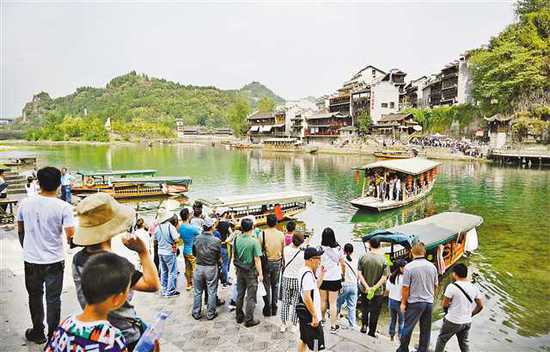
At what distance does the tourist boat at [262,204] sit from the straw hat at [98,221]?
13.1 metres

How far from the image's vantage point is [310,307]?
4598 millimetres

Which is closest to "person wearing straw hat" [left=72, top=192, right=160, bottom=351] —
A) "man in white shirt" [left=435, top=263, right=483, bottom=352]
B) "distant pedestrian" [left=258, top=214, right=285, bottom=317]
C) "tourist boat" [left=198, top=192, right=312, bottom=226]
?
"distant pedestrian" [left=258, top=214, right=285, bottom=317]

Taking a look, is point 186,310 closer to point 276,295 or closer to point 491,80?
point 276,295

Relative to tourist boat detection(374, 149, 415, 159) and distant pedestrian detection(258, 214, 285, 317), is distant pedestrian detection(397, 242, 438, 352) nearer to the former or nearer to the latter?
distant pedestrian detection(258, 214, 285, 317)

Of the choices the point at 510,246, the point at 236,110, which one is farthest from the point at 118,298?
the point at 236,110

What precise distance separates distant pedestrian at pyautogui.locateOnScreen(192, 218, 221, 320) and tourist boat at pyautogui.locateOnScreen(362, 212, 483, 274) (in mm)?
4542

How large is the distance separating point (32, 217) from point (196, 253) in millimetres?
2657

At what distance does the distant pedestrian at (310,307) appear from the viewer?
4.60m

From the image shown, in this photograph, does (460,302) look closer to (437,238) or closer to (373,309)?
(373,309)

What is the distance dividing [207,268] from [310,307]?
2.47 meters

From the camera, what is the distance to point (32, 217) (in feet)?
15.3

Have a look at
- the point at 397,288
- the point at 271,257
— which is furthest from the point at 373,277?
the point at 271,257

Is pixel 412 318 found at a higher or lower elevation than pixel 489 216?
higher

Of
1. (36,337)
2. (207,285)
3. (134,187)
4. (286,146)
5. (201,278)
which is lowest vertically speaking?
(134,187)
